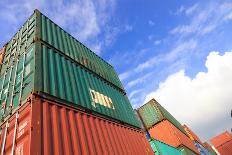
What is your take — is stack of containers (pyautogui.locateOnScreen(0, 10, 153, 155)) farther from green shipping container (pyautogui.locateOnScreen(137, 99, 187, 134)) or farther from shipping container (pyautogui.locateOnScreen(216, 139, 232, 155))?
shipping container (pyautogui.locateOnScreen(216, 139, 232, 155))

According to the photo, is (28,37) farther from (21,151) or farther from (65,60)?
(21,151)

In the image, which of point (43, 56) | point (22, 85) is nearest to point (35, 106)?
point (22, 85)

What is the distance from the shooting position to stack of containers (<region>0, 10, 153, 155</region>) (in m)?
5.78

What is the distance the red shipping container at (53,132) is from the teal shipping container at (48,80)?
49 cm

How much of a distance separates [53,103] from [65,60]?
325 cm

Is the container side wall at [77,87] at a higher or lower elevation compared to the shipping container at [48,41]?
lower

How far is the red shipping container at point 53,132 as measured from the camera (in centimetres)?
532

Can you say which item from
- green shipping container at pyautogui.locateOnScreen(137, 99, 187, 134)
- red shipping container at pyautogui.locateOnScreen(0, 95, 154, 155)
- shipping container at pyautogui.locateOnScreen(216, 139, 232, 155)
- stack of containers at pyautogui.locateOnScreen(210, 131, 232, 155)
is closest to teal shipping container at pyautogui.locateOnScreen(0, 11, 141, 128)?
red shipping container at pyautogui.locateOnScreen(0, 95, 154, 155)

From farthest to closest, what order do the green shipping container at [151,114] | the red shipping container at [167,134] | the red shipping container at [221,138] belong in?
the red shipping container at [221,138]
the green shipping container at [151,114]
the red shipping container at [167,134]

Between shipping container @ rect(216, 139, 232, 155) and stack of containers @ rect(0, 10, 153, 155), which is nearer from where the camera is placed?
stack of containers @ rect(0, 10, 153, 155)

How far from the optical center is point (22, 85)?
23.9 ft

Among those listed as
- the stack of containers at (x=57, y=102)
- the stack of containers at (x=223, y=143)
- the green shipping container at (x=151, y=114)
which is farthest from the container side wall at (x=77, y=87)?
the stack of containers at (x=223, y=143)

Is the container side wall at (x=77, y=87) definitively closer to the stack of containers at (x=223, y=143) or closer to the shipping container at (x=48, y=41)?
the shipping container at (x=48, y=41)

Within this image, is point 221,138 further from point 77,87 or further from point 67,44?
point 77,87
